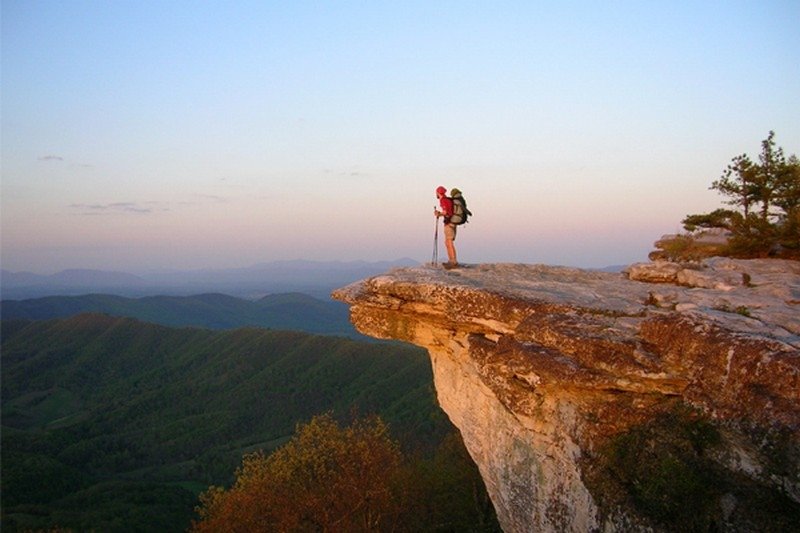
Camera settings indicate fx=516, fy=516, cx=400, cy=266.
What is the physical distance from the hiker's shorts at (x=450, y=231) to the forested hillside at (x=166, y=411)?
46.0 m

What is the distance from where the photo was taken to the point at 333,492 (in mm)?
25359

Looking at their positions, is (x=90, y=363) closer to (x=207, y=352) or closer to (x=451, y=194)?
(x=207, y=352)

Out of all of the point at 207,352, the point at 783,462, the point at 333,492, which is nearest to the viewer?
the point at 783,462

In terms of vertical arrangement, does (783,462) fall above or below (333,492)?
above

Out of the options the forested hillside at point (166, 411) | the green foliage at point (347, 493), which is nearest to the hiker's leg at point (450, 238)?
the green foliage at point (347, 493)

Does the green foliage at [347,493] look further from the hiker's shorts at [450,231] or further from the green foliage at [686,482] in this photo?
the green foliage at [686,482]

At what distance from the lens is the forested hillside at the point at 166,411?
78.9m

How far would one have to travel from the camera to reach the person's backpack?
58.9ft

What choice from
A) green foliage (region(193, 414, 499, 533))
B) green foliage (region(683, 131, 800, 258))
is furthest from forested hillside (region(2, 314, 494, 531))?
green foliage (region(683, 131, 800, 258))

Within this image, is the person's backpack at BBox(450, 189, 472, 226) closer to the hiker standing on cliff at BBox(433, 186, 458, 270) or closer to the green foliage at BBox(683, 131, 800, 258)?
the hiker standing on cliff at BBox(433, 186, 458, 270)

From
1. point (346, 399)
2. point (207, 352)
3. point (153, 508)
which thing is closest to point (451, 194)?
point (153, 508)

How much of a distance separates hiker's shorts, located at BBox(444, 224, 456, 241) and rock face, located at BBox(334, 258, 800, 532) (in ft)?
4.46

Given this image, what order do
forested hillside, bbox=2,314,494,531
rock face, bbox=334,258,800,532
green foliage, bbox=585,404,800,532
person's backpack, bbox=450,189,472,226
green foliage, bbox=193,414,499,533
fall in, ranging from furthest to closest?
1. forested hillside, bbox=2,314,494,531
2. green foliage, bbox=193,414,499,533
3. person's backpack, bbox=450,189,472,226
4. green foliage, bbox=585,404,800,532
5. rock face, bbox=334,258,800,532

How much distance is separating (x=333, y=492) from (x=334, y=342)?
140 metres
